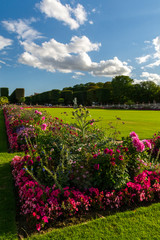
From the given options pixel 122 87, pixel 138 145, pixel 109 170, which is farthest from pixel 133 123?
pixel 122 87

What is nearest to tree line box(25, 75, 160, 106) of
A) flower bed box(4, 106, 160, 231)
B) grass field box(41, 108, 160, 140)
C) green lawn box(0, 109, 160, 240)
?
grass field box(41, 108, 160, 140)

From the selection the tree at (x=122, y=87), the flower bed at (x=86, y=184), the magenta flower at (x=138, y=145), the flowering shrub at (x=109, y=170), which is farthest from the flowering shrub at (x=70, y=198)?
the tree at (x=122, y=87)

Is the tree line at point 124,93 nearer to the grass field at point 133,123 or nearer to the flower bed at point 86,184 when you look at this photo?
the grass field at point 133,123

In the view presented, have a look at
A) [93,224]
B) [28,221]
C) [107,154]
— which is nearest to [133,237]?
[93,224]

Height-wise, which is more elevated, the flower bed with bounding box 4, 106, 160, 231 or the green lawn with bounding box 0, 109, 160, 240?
the flower bed with bounding box 4, 106, 160, 231

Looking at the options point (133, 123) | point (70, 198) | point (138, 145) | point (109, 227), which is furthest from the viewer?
point (133, 123)

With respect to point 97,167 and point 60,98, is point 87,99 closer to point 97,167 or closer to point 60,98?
point 60,98

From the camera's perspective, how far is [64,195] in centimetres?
273

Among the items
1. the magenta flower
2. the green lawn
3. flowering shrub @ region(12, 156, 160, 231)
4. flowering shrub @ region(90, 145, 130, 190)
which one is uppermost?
the magenta flower

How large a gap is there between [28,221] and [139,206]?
6.38ft

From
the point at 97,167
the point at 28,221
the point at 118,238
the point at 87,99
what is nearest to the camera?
the point at 118,238

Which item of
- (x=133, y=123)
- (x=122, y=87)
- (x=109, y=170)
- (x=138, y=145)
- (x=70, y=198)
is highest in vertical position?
(x=122, y=87)

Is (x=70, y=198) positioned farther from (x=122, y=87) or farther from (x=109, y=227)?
(x=122, y=87)

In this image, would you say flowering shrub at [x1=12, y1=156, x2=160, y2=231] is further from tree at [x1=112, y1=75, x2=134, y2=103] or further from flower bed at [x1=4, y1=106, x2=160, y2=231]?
tree at [x1=112, y1=75, x2=134, y2=103]
